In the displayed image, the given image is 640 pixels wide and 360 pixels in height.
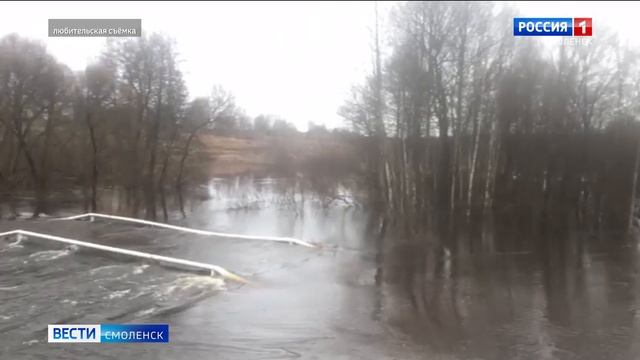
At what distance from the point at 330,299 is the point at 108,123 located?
32928 mm

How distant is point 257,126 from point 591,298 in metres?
36.6

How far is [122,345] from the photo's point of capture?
6219 mm

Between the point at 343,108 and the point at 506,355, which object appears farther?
the point at 343,108

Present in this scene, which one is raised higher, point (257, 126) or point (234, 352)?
point (257, 126)

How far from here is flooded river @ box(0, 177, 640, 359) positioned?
246 inches

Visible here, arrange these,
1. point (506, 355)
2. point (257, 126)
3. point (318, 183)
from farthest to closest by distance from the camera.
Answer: point (257, 126) < point (318, 183) < point (506, 355)

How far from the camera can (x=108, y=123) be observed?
37.2 meters

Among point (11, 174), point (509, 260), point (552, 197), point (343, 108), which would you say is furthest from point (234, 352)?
point (11, 174)

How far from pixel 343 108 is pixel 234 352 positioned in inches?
866

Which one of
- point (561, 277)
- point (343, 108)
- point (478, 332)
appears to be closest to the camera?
point (478, 332)

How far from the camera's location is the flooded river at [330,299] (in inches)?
246

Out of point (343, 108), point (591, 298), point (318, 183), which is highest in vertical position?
point (343, 108)

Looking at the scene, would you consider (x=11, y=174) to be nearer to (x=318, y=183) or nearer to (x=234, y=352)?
(x=318, y=183)

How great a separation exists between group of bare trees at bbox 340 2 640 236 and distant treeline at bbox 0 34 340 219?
8.77 metres
